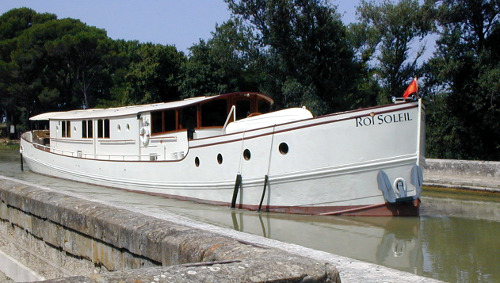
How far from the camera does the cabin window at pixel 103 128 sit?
1852cm

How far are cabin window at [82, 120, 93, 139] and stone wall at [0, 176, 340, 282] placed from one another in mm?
11442

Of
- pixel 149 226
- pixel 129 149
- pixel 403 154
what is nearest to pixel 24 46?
pixel 129 149

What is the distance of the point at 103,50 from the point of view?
4081 cm

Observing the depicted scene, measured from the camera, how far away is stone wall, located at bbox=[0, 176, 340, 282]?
2.96m

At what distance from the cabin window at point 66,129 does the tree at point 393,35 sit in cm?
1469

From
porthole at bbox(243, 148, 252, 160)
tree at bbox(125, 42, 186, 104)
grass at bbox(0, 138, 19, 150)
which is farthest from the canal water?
grass at bbox(0, 138, 19, 150)

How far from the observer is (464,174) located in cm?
1656

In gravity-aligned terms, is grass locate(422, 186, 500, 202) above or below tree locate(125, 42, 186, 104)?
below

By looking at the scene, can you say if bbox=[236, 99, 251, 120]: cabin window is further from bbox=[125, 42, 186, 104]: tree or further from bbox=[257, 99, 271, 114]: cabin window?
bbox=[125, 42, 186, 104]: tree

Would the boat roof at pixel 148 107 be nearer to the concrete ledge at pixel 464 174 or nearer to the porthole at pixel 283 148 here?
the porthole at pixel 283 148

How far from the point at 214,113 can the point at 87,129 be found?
6.37m

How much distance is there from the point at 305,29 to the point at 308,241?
718 inches

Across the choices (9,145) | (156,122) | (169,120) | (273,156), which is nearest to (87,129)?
(156,122)

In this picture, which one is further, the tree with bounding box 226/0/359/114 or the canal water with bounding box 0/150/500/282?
the tree with bounding box 226/0/359/114
